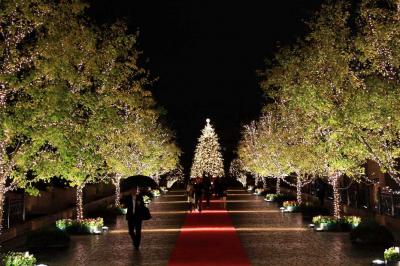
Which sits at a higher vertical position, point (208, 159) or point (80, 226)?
point (208, 159)

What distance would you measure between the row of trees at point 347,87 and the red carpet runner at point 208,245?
4.15m

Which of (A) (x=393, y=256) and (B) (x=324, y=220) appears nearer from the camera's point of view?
(A) (x=393, y=256)

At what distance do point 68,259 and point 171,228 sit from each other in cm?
926

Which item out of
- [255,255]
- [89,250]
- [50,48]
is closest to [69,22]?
[50,48]

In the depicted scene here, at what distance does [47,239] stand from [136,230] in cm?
256

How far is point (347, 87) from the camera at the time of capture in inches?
804

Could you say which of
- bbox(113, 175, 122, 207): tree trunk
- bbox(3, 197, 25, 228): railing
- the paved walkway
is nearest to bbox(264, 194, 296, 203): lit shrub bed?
bbox(113, 175, 122, 207): tree trunk

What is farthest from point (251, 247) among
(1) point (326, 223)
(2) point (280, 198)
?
(2) point (280, 198)

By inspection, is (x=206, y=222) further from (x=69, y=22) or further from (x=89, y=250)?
(x=69, y=22)

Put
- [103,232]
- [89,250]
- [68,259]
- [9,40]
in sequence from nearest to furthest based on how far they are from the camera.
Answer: [9,40] < [68,259] < [89,250] < [103,232]

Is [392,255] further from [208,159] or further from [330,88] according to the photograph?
[208,159]

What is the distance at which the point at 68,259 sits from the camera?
17.4 meters

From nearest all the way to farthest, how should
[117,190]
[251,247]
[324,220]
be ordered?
1. [251,247]
2. [324,220]
3. [117,190]

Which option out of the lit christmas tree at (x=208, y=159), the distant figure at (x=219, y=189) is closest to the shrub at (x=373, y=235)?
the distant figure at (x=219, y=189)
